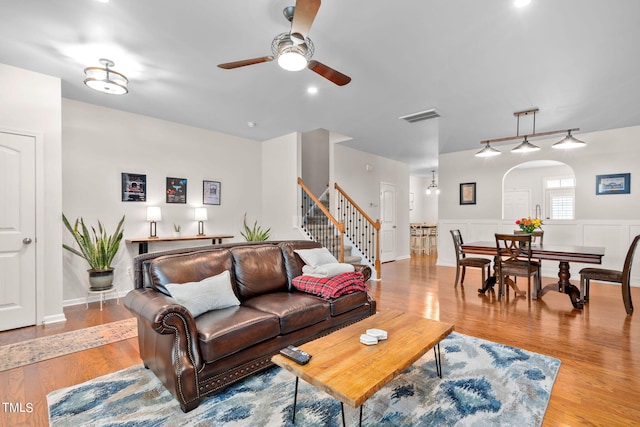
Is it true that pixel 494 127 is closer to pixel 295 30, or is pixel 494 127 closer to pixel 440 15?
pixel 440 15

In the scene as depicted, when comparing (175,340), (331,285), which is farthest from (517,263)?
(175,340)

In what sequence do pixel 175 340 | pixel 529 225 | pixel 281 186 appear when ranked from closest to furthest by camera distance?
1. pixel 175 340
2. pixel 529 225
3. pixel 281 186

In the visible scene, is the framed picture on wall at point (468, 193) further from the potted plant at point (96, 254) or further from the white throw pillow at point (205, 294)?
the potted plant at point (96, 254)

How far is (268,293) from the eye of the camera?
2.99m

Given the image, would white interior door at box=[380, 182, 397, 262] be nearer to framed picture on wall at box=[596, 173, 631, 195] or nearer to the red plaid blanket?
framed picture on wall at box=[596, 173, 631, 195]

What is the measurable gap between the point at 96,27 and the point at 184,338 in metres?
2.60

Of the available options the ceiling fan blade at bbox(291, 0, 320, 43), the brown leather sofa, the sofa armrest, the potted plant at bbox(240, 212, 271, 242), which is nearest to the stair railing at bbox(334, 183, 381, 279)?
the potted plant at bbox(240, 212, 271, 242)

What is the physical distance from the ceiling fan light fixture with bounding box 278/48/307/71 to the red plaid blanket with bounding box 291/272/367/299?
1877 mm

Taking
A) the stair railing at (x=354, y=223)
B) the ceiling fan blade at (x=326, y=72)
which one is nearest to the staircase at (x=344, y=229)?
the stair railing at (x=354, y=223)

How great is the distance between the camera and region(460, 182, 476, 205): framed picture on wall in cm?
715

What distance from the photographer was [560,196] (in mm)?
9047

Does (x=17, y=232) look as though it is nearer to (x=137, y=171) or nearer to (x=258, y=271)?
(x=137, y=171)

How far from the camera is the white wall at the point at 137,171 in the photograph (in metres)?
4.21

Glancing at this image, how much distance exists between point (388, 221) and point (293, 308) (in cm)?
609
